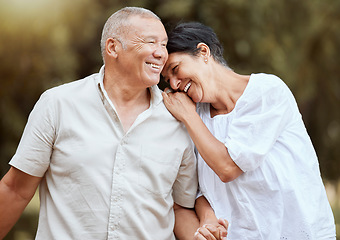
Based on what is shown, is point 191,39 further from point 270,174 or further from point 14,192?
point 14,192

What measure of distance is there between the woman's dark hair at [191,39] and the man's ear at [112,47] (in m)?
0.28

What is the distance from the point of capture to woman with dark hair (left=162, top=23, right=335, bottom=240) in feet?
7.79

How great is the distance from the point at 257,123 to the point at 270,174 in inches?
9.4

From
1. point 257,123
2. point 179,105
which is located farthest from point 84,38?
point 257,123

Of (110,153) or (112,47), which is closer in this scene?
(110,153)

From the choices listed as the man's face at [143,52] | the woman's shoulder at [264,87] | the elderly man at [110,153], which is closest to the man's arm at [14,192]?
the elderly man at [110,153]

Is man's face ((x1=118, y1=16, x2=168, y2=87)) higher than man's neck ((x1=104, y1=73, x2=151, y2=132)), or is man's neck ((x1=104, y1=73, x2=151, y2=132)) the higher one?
man's face ((x1=118, y1=16, x2=168, y2=87))

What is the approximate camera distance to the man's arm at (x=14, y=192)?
7.66ft

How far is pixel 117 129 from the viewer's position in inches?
93.2

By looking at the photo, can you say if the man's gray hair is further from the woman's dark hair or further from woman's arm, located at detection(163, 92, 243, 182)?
woman's arm, located at detection(163, 92, 243, 182)

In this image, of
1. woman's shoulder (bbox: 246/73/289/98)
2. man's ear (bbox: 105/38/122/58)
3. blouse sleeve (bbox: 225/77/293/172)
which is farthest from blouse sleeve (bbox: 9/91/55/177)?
woman's shoulder (bbox: 246/73/289/98)

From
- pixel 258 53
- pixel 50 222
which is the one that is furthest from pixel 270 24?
pixel 50 222

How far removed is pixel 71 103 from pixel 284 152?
0.98 meters

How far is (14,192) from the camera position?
236cm
